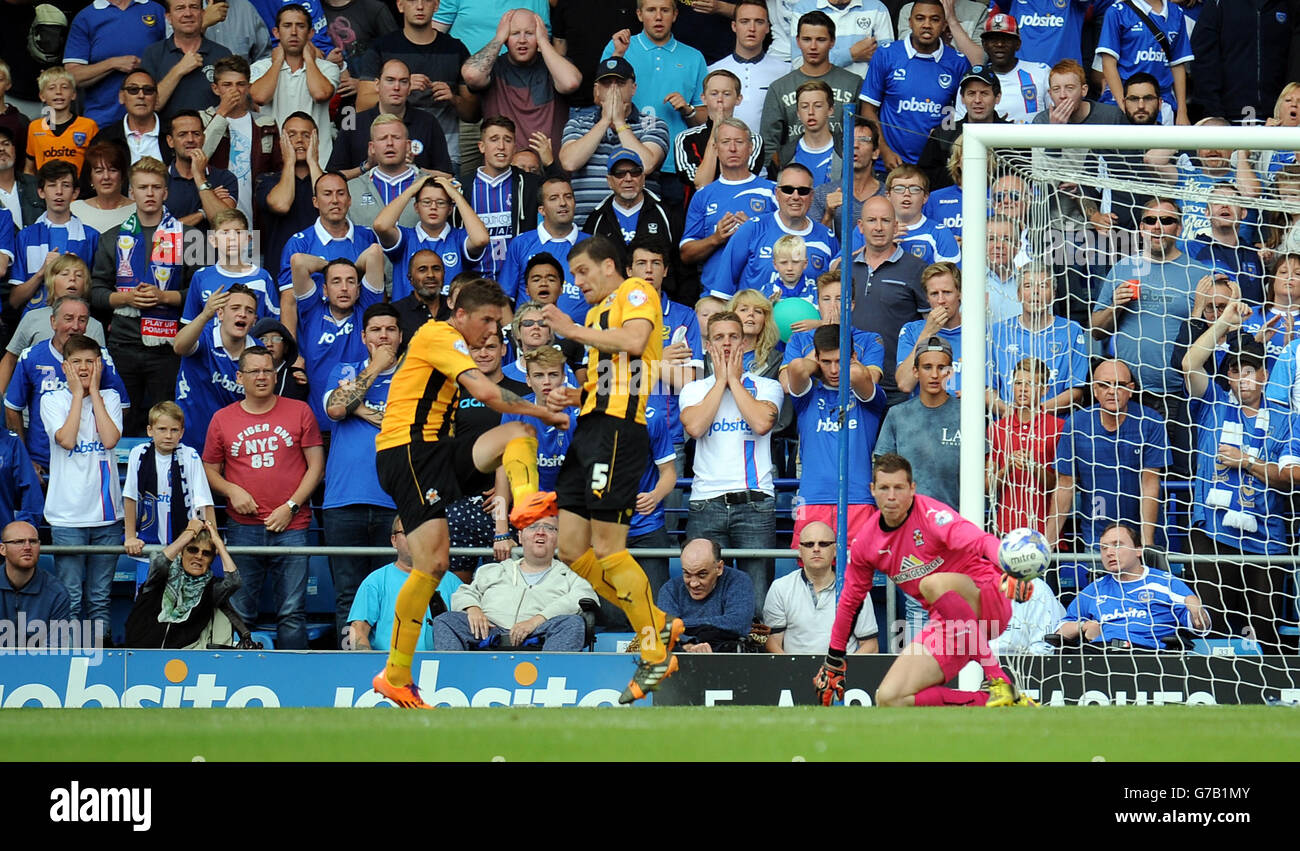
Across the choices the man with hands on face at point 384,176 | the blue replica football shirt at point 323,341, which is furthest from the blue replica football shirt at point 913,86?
the blue replica football shirt at point 323,341

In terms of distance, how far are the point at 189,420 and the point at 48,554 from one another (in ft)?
4.80

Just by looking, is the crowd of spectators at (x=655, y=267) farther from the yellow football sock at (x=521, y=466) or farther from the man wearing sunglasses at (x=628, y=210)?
the yellow football sock at (x=521, y=466)

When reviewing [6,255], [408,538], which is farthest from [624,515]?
[6,255]

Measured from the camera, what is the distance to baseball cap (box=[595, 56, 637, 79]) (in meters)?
12.2

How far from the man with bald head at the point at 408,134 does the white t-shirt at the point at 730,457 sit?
340 cm

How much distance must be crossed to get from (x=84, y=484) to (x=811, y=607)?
4886 millimetres

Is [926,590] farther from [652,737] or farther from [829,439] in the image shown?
[652,737]

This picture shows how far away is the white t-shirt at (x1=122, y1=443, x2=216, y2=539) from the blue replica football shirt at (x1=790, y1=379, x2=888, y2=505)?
388 cm

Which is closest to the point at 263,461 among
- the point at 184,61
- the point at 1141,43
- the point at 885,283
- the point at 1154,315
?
the point at 184,61

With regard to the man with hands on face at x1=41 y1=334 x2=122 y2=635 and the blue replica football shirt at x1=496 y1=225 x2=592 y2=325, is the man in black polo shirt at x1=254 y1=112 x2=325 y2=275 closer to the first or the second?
the blue replica football shirt at x1=496 y1=225 x2=592 y2=325

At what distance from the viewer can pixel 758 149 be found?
12109 mm

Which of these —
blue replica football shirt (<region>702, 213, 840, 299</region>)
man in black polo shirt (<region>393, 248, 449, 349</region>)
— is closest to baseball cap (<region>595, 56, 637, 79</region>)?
blue replica football shirt (<region>702, 213, 840, 299</region>)

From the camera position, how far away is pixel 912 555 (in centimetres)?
841

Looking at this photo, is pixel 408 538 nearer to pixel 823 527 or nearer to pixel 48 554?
pixel 823 527
